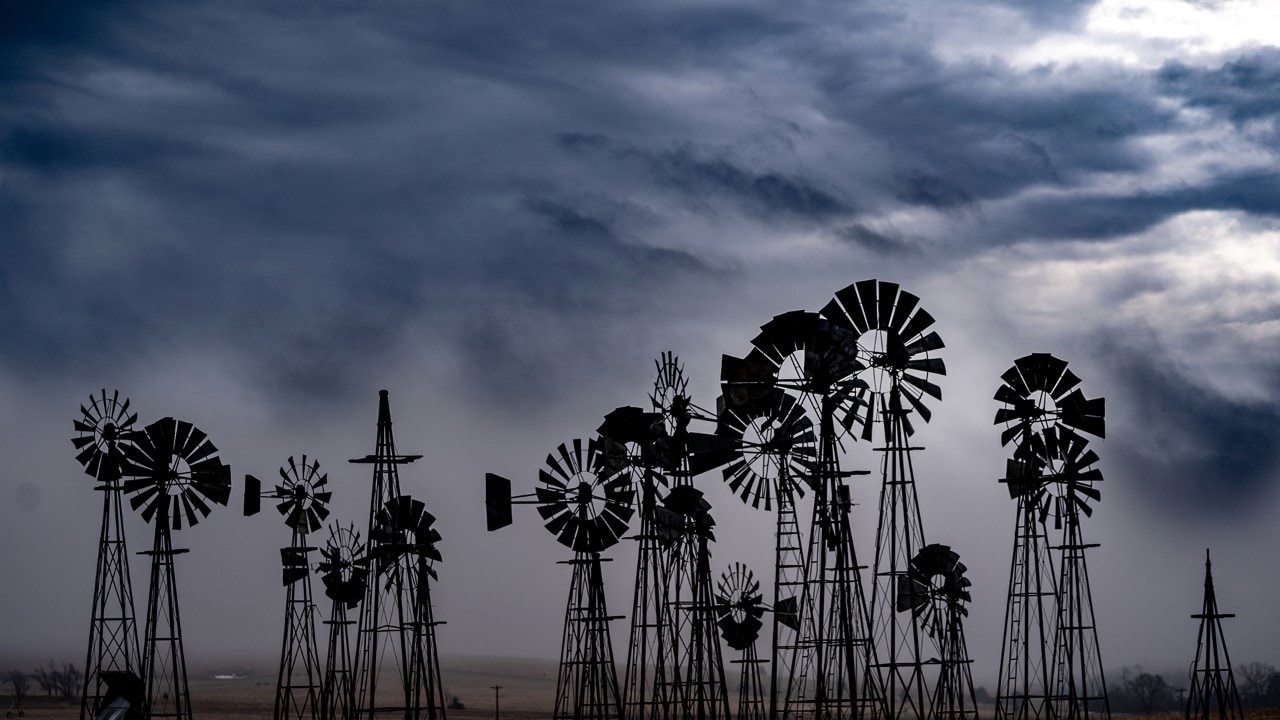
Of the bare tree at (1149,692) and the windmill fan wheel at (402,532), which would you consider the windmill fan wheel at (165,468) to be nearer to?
the windmill fan wheel at (402,532)

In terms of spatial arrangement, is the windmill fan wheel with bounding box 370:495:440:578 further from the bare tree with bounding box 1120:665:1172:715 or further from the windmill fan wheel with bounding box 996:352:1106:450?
the bare tree with bounding box 1120:665:1172:715

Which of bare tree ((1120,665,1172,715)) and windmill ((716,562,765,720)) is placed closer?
windmill ((716,562,765,720))

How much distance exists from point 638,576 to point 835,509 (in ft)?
19.5

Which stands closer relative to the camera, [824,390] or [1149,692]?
[824,390]

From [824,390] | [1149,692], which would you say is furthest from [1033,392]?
[1149,692]

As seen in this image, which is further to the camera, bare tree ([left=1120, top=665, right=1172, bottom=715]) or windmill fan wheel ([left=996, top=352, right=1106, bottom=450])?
bare tree ([left=1120, top=665, right=1172, bottom=715])

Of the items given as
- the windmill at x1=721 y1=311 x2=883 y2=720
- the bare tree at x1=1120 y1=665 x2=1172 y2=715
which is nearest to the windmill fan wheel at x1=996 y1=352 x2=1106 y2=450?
the windmill at x1=721 y1=311 x2=883 y2=720

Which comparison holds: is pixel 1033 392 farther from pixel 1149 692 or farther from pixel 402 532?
pixel 1149 692

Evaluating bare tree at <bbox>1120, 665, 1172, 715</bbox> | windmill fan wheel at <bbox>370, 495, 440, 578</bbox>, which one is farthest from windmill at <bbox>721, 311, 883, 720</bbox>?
bare tree at <bbox>1120, 665, 1172, 715</bbox>

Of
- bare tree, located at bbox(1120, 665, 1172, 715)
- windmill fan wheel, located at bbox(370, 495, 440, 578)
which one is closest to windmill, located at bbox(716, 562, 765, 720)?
windmill fan wheel, located at bbox(370, 495, 440, 578)

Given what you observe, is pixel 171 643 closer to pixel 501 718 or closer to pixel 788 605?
pixel 788 605

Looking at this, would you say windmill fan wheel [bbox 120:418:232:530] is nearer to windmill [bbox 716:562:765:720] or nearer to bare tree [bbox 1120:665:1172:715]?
windmill [bbox 716:562:765:720]

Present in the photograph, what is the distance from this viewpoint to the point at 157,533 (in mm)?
34750

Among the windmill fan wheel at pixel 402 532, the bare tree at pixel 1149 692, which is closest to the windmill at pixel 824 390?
the windmill fan wheel at pixel 402 532
